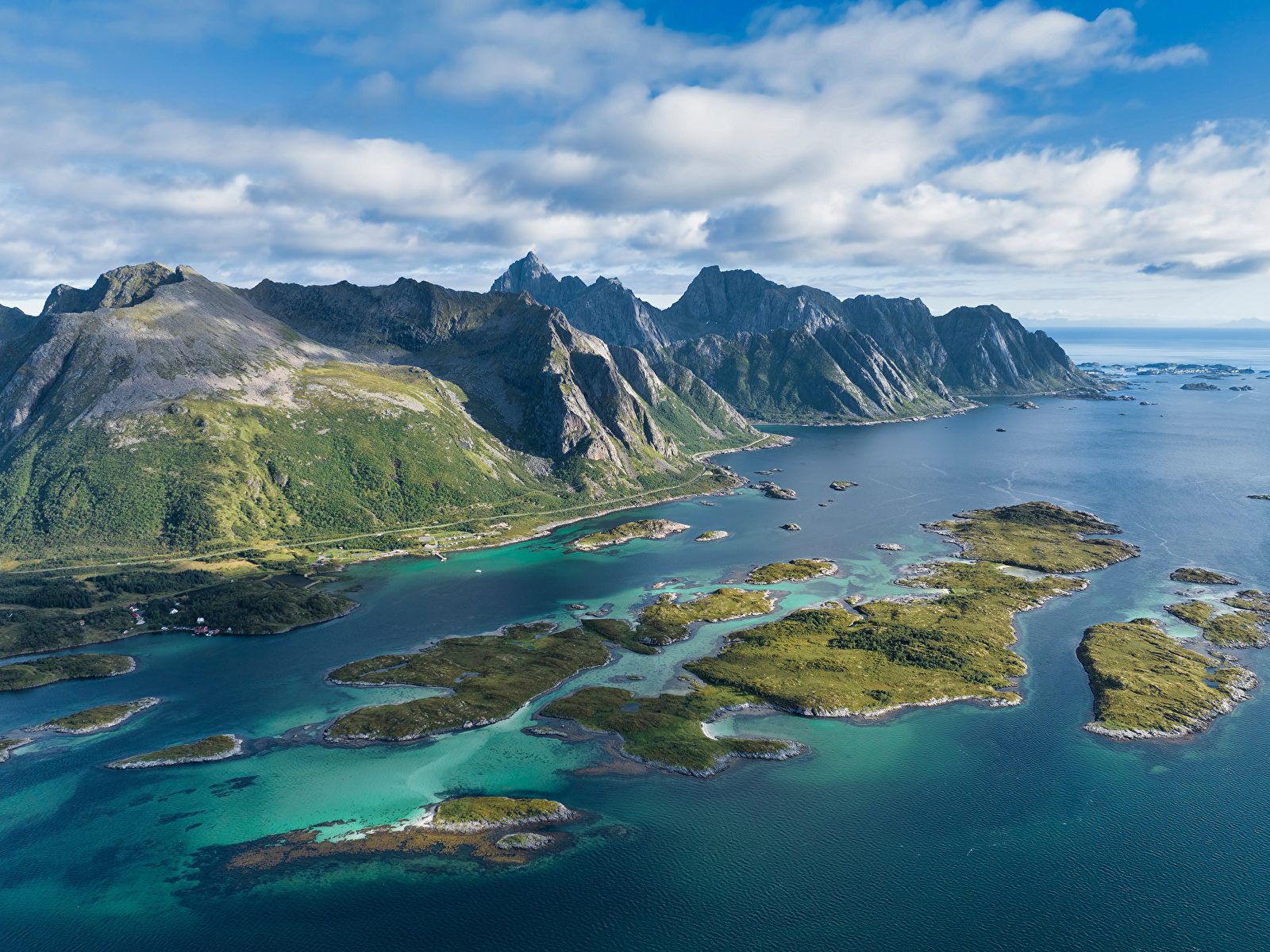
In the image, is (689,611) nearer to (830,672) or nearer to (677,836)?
(830,672)

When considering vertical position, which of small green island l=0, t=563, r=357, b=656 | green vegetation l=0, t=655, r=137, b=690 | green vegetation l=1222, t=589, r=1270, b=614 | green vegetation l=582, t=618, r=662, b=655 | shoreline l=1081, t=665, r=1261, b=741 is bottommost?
shoreline l=1081, t=665, r=1261, b=741

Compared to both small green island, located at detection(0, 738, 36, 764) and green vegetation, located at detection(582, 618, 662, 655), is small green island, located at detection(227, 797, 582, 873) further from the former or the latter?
green vegetation, located at detection(582, 618, 662, 655)

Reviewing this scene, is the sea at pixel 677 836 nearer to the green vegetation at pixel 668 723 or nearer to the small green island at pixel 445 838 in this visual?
the small green island at pixel 445 838

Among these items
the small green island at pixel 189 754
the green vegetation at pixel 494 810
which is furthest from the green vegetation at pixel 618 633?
the small green island at pixel 189 754

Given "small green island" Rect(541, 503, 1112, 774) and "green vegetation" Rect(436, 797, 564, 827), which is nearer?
"green vegetation" Rect(436, 797, 564, 827)

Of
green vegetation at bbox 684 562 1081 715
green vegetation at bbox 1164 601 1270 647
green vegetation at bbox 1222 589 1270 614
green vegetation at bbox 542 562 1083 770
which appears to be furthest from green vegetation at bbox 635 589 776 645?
green vegetation at bbox 1222 589 1270 614

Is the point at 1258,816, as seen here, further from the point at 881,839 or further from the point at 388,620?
the point at 388,620

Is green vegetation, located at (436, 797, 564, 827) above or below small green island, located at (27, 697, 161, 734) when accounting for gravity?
below

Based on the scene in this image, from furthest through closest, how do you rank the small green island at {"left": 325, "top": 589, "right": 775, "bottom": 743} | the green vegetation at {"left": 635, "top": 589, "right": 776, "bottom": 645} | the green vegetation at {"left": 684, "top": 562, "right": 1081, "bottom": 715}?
the green vegetation at {"left": 635, "top": 589, "right": 776, "bottom": 645} < the green vegetation at {"left": 684, "top": 562, "right": 1081, "bottom": 715} < the small green island at {"left": 325, "top": 589, "right": 775, "bottom": 743}
